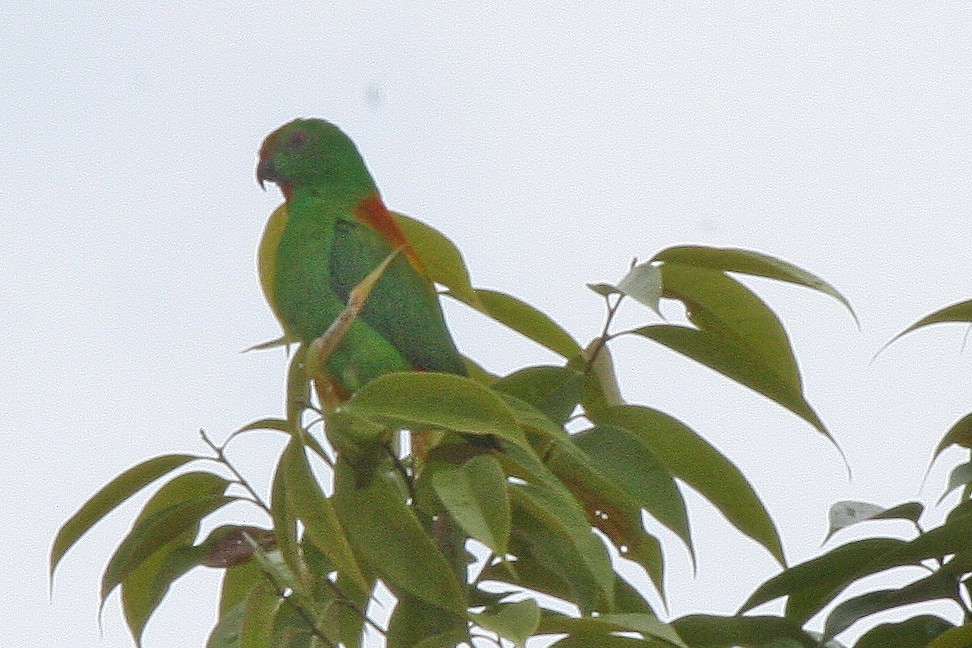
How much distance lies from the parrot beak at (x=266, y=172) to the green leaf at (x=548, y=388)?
1174mm

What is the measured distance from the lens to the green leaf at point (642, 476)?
170 cm

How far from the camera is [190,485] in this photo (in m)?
1.89

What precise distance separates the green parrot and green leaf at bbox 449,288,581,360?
0.23m

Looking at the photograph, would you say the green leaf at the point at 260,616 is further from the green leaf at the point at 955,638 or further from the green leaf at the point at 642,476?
the green leaf at the point at 955,638

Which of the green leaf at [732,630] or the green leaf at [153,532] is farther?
the green leaf at [153,532]

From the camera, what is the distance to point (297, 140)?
284 centimetres

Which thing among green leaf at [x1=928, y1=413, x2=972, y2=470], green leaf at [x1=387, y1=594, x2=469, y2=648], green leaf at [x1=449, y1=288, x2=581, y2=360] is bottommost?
green leaf at [x1=387, y1=594, x2=469, y2=648]

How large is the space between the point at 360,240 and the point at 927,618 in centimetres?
124

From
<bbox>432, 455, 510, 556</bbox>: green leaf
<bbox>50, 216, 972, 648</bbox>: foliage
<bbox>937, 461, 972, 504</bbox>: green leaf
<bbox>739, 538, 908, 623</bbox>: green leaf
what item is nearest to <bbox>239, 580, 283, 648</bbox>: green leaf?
<bbox>50, 216, 972, 648</bbox>: foliage

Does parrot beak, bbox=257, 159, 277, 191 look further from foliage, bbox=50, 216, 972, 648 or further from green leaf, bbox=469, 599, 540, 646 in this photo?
Answer: green leaf, bbox=469, 599, 540, 646

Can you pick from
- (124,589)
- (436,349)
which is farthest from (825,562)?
(124,589)

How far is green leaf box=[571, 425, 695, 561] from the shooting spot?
1703 millimetres

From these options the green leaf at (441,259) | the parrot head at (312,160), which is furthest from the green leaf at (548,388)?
the parrot head at (312,160)

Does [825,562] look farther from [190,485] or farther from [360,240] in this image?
[360,240]
